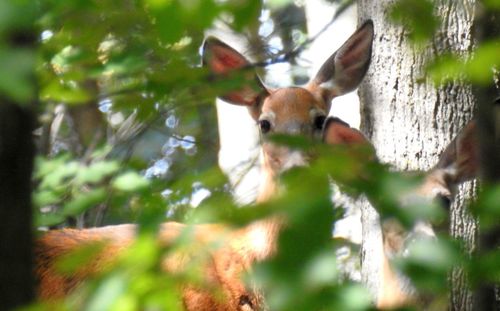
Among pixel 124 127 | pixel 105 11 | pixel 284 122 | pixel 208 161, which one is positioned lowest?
pixel 208 161

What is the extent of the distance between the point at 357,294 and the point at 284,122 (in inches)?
184

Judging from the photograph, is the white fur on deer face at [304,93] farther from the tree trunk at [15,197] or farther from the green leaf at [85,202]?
the tree trunk at [15,197]

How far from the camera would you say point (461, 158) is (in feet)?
18.4

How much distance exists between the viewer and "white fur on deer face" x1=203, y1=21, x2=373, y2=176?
6.71m

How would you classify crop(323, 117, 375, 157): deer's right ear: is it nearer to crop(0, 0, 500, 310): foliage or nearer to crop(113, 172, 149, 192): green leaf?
crop(113, 172, 149, 192): green leaf

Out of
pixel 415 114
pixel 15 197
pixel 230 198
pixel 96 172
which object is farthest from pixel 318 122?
pixel 15 197

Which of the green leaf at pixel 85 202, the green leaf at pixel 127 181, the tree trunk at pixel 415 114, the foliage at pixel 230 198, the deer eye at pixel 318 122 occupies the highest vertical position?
the foliage at pixel 230 198

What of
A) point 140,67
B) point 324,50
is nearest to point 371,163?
point 140,67

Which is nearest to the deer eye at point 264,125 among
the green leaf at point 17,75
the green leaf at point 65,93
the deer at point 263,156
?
the deer at point 263,156

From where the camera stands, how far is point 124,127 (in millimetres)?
7707

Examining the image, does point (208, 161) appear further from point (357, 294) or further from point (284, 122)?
point (357, 294)

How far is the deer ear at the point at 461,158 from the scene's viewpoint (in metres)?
5.59

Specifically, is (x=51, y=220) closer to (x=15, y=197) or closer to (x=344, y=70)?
(x=344, y=70)

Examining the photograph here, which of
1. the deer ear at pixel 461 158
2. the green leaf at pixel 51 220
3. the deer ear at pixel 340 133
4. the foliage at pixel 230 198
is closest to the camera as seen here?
the foliage at pixel 230 198
